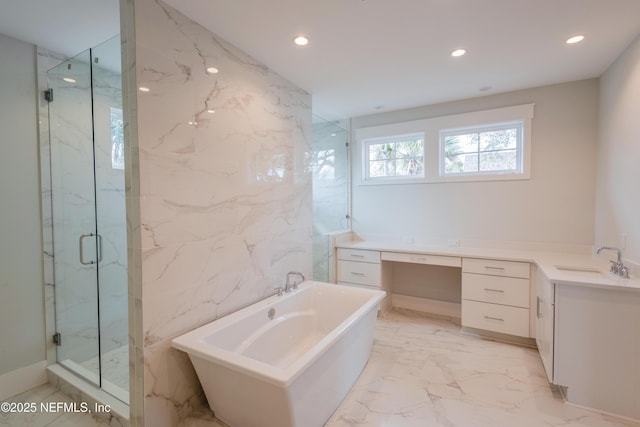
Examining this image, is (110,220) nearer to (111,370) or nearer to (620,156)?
(111,370)

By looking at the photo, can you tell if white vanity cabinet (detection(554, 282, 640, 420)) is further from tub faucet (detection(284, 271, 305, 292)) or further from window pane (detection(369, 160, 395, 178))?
window pane (detection(369, 160, 395, 178))

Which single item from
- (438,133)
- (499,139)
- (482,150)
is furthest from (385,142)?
(499,139)

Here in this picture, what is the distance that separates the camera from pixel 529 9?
177cm

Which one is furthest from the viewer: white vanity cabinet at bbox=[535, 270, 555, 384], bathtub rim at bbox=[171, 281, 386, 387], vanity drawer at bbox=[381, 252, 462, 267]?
vanity drawer at bbox=[381, 252, 462, 267]

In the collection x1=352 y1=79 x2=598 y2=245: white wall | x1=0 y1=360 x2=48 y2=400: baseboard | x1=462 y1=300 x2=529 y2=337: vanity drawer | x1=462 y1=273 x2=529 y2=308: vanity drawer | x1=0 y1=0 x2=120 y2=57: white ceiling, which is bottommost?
x1=0 y1=360 x2=48 y2=400: baseboard

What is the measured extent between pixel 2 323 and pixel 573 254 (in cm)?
492

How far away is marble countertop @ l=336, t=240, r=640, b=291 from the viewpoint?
190 cm

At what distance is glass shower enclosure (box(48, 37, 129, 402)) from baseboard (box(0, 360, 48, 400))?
13 cm

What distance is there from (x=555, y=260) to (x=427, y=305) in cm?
146

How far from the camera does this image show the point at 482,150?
3.34 metres

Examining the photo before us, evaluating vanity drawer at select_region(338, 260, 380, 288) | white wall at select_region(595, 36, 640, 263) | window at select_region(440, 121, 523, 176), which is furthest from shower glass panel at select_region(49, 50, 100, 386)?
white wall at select_region(595, 36, 640, 263)

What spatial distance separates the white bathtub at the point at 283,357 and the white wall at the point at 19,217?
1473 millimetres

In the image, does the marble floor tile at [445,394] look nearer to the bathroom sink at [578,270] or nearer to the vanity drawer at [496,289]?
the vanity drawer at [496,289]

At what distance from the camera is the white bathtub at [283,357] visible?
1.46 meters
